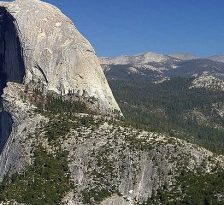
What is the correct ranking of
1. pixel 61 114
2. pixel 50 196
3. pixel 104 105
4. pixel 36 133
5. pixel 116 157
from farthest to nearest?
1. pixel 104 105
2. pixel 61 114
3. pixel 36 133
4. pixel 116 157
5. pixel 50 196

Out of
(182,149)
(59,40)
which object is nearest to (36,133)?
(182,149)

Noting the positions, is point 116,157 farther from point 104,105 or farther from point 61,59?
point 61,59

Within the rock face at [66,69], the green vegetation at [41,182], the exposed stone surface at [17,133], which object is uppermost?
the rock face at [66,69]

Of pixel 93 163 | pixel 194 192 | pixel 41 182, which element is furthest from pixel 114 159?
pixel 194 192

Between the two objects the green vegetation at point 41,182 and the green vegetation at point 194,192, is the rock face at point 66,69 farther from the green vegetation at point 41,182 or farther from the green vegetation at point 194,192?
the green vegetation at point 194,192

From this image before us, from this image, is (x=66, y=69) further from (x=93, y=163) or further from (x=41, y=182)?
(x=41, y=182)

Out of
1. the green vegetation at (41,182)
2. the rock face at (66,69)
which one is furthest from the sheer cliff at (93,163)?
the rock face at (66,69)

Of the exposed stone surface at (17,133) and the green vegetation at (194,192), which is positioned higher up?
the exposed stone surface at (17,133)

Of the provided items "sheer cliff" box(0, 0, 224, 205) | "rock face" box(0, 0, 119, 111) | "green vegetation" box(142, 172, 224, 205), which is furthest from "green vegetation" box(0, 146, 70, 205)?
"rock face" box(0, 0, 119, 111)
